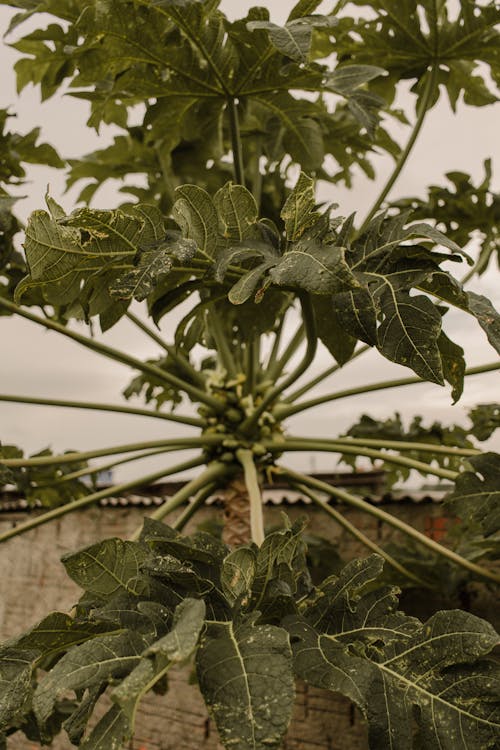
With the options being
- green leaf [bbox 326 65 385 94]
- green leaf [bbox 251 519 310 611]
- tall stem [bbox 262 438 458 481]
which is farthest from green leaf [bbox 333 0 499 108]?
green leaf [bbox 251 519 310 611]

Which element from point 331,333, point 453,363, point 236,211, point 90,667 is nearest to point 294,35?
point 236,211

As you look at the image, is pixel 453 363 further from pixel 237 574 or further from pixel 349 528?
pixel 349 528

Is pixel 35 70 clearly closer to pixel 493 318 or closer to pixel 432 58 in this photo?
pixel 432 58

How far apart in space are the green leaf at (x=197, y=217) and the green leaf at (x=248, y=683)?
55 centimetres

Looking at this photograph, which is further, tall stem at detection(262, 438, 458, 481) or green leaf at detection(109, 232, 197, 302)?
tall stem at detection(262, 438, 458, 481)

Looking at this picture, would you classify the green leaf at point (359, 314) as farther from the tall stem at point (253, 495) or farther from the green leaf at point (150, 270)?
the tall stem at point (253, 495)

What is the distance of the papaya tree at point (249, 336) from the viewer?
82cm

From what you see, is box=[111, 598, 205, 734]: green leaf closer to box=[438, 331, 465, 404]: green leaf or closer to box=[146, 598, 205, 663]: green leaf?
box=[146, 598, 205, 663]: green leaf

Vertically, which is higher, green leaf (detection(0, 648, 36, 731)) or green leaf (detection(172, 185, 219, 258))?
green leaf (detection(172, 185, 219, 258))

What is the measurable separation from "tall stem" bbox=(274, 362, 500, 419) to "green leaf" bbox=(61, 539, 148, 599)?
816 mm

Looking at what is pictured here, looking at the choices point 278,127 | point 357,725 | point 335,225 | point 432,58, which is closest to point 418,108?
point 432,58

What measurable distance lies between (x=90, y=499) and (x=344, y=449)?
664 millimetres

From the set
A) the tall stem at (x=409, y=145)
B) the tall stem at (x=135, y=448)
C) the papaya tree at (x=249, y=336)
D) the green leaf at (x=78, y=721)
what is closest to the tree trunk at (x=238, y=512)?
the papaya tree at (x=249, y=336)

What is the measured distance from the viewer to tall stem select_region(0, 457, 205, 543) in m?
1.57
